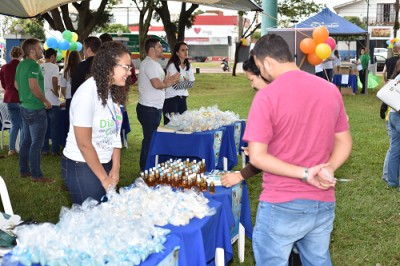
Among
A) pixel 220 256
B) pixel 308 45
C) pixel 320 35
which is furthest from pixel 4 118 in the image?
pixel 220 256

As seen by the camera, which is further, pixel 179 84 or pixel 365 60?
pixel 365 60

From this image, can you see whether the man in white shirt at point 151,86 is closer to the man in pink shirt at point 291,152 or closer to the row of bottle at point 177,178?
the row of bottle at point 177,178

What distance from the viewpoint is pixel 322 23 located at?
17062 millimetres

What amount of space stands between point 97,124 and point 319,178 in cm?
130

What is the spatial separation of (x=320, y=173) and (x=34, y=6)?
14.5ft

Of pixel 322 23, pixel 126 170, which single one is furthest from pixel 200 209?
pixel 322 23

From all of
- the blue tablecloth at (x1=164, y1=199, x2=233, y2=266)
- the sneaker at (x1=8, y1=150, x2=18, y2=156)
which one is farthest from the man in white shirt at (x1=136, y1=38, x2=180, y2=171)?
the sneaker at (x1=8, y1=150, x2=18, y2=156)

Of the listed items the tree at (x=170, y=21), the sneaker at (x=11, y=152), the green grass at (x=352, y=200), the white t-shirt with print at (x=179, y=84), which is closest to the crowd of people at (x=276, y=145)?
the green grass at (x=352, y=200)

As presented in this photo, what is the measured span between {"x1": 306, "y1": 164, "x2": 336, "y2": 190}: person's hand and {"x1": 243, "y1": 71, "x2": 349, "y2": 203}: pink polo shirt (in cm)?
7

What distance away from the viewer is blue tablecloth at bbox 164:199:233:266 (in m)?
2.58

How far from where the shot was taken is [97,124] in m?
2.99

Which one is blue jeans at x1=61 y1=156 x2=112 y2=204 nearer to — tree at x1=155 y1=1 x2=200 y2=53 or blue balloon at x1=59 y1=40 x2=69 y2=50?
blue balloon at x1=59 y1=40 x2=69 y2=50

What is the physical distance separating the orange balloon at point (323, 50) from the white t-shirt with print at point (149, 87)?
1.74 m

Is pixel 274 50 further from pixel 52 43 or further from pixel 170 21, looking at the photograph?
pixel 170 21
